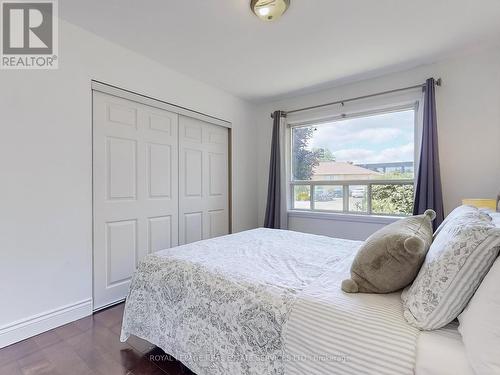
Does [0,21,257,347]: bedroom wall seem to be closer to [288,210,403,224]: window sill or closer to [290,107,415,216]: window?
[290,107,415,216]: window

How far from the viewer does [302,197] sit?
380 centimetres

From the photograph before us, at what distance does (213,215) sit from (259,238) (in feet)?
4.60

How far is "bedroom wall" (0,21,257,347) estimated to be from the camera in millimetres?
1799

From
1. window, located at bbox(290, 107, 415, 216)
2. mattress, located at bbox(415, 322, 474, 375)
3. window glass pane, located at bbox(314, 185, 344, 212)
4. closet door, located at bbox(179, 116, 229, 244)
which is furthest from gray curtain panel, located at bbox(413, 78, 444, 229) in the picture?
closet door, located at bbox(179, 116, 229, 244)

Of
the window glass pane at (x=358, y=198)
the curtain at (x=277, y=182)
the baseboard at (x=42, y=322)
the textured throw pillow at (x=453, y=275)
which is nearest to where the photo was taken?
the textured throw pillow at (x=453, y=275)

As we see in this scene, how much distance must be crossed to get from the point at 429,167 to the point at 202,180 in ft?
8.63

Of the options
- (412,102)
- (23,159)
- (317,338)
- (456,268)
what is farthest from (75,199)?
(412,102)

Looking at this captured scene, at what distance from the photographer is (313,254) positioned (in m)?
1.78

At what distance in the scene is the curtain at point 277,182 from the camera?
147 inches

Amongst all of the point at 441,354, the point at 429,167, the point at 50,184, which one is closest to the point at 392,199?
the point at 429,167

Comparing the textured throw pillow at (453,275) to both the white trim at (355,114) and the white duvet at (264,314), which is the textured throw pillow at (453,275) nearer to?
the white duvet at (264,314)

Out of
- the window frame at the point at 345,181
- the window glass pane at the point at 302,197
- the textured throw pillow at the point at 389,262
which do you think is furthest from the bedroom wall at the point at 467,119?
the textured throw pillow at the point at 389,262

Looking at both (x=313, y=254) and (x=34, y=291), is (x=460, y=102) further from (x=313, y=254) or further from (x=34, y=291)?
(x=34, y=291)

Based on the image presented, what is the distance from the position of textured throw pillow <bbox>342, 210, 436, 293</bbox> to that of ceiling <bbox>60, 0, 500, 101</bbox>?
1.74 m
